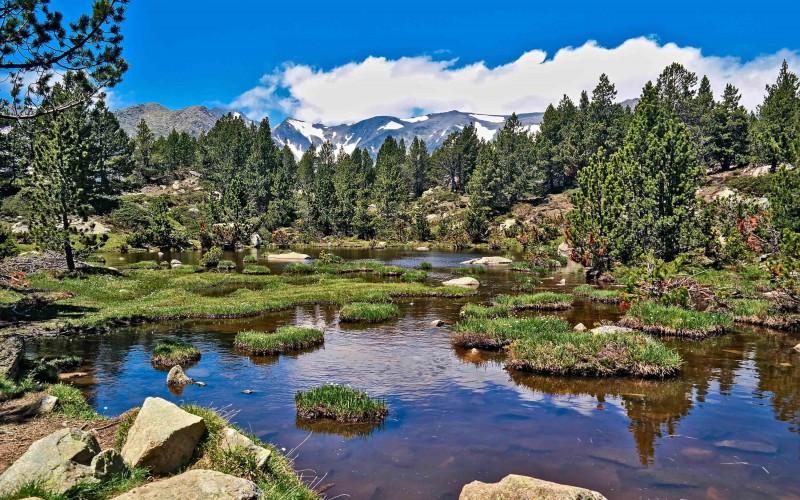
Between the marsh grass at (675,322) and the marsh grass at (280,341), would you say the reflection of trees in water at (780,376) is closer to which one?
the marsh grass at (675,322)

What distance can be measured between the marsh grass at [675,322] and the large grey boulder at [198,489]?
28.1m

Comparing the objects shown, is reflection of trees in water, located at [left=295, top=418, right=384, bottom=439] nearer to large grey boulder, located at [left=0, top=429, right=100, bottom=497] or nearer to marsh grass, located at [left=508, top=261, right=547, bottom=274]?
large grey boulder, located at [left=0, top=429, right=100, bottom=497]

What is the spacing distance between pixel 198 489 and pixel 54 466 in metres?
3.04

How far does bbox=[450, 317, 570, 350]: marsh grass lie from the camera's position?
91.5 feet

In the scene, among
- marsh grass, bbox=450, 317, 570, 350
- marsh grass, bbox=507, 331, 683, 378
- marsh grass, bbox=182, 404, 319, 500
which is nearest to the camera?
marsh grass, bbox=182, 404, 319, 500

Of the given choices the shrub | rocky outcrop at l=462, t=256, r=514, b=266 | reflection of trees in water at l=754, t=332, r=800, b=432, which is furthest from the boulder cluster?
rocky outcrop at l=462, t=256, r=514, b=266

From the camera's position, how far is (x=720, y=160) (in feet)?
415

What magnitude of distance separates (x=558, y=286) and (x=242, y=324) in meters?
32.9

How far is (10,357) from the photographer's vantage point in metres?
17.9

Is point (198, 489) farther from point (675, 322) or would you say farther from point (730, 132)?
point (730, 132)

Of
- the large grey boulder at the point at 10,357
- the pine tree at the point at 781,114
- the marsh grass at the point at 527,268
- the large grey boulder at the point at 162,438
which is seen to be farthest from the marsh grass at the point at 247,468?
the pine tree at the point at 781,114

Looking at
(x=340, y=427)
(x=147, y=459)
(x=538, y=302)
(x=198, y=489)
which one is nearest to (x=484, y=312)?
(x=538, y=302)

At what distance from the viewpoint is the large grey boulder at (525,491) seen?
1099 cm

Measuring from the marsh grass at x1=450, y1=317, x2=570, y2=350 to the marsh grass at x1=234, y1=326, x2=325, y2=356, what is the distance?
8494 millimetres
